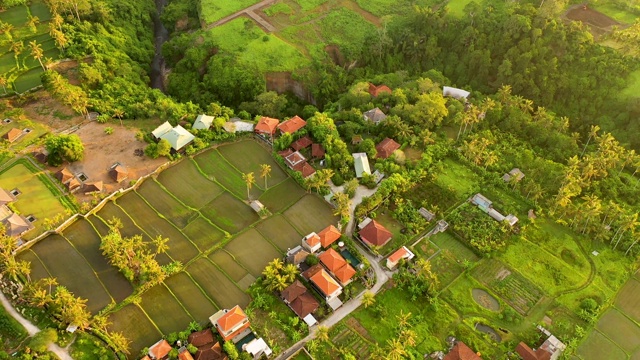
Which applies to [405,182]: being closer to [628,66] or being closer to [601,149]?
[601,149]

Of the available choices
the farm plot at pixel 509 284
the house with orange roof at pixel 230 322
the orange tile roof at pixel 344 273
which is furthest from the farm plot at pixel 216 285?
the farm plot at pixel 509 284

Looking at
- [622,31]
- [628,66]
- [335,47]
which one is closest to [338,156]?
[335,47]

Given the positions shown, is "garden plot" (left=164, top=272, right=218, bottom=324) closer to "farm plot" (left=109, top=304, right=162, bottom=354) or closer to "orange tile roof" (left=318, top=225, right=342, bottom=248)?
"farm plot" (left=109, top=304, right=162, bottom=354)

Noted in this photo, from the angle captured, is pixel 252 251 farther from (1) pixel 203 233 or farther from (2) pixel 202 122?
(2) pixel 202 122

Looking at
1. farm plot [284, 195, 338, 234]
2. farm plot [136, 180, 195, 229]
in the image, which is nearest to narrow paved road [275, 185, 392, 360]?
farm plot [284, 195, 338, 234]

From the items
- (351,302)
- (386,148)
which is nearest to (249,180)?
(351,302)

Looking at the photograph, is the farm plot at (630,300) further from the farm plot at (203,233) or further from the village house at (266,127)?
the village house at (266,127)

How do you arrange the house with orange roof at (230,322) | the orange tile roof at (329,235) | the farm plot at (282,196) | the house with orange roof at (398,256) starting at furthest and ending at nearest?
the farm plot at (282,196) < the orange tile roof at (329,235) < the house with orange roof at (398,256) < the house with orange roof at (230,322)
